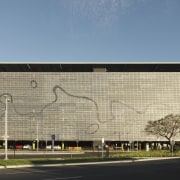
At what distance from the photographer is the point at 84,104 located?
134 meters

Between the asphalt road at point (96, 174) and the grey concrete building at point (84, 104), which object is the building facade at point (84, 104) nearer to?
the grey concrete building at point (84, 104)

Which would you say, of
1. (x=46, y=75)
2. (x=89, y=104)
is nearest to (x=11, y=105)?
(x=46, y=75)

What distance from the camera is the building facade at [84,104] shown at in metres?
133

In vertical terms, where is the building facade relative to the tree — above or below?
above

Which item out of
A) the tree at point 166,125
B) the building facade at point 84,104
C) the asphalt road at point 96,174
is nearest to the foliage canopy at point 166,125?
the tree at point 166,125

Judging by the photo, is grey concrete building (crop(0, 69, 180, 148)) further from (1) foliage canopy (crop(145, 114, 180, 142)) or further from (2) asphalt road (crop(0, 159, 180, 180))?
(2) asphalt road (crop(0, 159, 180, 180))

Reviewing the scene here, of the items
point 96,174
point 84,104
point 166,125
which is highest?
point 84,104

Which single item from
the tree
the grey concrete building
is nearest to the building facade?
the grey concrete building

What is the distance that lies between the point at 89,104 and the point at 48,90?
1447 centimetres

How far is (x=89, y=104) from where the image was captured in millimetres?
134250

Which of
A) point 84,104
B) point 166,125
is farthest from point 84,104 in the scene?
point 166,125

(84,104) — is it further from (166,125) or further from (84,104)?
(166,125)

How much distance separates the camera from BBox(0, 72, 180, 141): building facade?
133 meters

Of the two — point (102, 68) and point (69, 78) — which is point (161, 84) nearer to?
point (102, 68)
